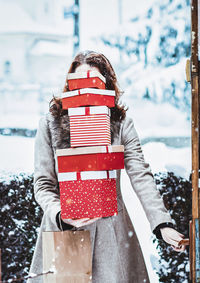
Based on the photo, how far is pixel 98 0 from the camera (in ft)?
8.68

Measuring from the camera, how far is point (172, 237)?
2.61 m

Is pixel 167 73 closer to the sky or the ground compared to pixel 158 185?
closer to the sky

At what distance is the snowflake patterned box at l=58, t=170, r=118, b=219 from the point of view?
89.3 inches

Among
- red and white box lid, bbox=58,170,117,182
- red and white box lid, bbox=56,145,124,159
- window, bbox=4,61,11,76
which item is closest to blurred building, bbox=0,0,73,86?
window, bbox=4,61,11,76

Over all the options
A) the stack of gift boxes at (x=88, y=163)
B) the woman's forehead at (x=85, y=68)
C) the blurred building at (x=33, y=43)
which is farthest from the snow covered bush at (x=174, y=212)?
the blurred building at (x=33, y=43)

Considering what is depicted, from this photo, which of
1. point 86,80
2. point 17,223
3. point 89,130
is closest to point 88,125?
point 89,130

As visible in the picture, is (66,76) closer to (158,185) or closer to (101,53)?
(101,53)

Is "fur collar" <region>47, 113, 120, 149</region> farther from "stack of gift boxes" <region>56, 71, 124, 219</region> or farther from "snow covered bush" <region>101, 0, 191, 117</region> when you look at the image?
"snow covered bush" <region>101, 0, 191, 117</region>

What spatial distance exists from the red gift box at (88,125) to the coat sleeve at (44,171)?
306 millimetres

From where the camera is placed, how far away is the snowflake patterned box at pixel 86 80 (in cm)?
237

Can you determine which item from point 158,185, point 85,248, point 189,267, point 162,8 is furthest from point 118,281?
point 162,8

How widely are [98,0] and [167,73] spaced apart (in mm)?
704

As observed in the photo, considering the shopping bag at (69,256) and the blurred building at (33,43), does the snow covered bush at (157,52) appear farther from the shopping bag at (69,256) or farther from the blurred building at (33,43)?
the shopping bag at (69,256)

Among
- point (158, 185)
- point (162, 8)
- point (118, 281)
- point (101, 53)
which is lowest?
point (118, 281)
